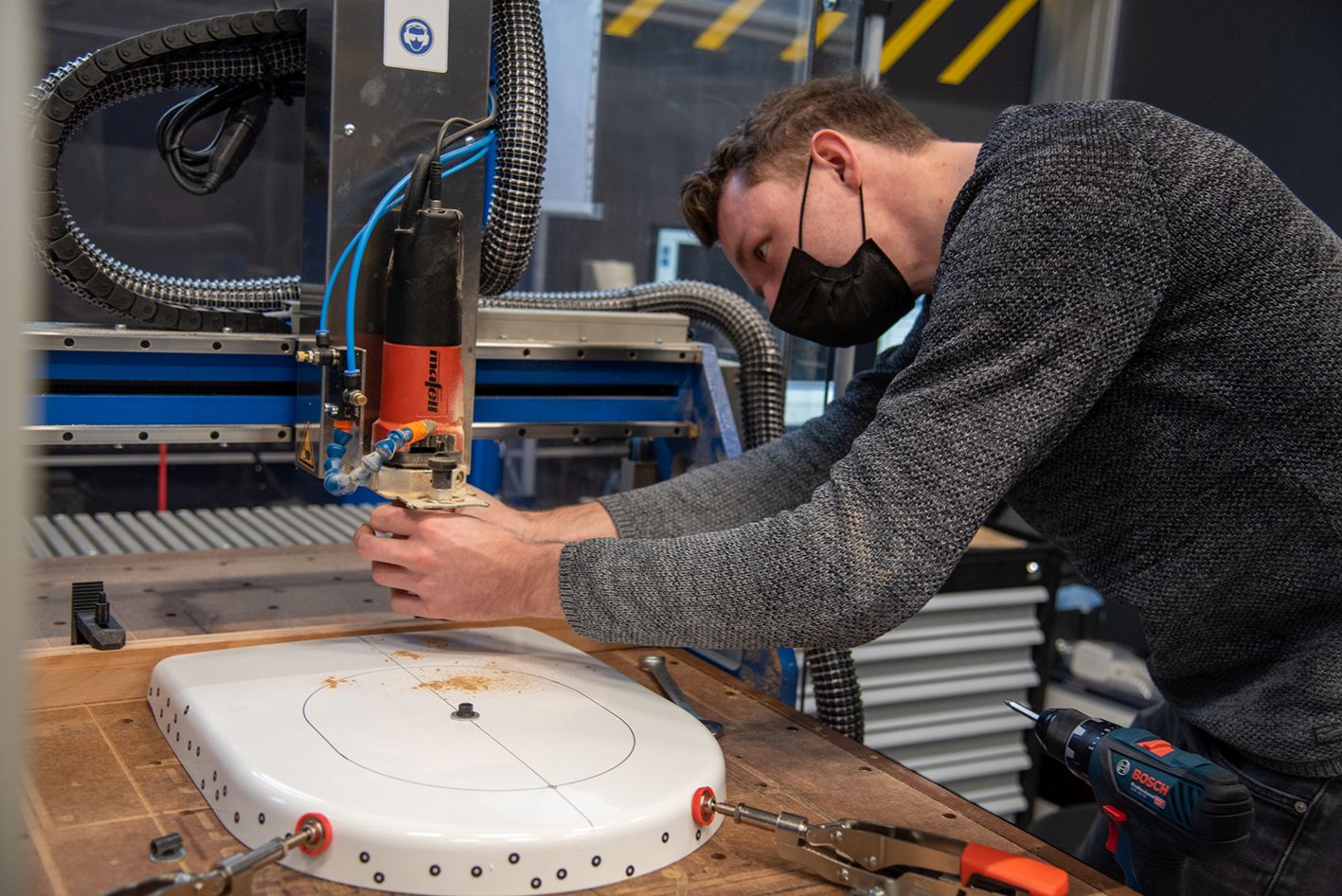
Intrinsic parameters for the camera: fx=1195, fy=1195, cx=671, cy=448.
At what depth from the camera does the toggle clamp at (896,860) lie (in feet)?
2.78

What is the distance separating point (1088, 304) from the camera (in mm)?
981

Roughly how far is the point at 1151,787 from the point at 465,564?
0.62 m

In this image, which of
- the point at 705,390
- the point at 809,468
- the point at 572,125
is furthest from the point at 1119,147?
the point at 572,125

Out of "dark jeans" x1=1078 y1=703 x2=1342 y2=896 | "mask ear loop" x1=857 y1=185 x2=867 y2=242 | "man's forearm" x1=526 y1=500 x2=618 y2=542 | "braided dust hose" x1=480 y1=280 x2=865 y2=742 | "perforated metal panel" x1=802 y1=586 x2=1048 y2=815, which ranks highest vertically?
"mask ear loop" x1=857 y1=185 x2=867 y2=242

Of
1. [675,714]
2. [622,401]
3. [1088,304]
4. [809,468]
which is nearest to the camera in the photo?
[1088,304]

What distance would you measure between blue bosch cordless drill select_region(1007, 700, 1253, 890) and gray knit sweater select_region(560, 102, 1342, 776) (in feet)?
0.63

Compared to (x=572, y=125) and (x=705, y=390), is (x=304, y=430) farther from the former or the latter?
(x=572, y=125)

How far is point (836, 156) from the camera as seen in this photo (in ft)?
4.17

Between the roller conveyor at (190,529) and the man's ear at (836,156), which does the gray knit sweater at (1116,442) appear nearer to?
the man's ear at (836,156)

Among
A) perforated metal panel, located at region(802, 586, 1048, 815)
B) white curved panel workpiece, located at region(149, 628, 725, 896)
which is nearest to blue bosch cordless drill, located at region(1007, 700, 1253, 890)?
white curved panel workpiece, located at region(149, 628, 725, 896)

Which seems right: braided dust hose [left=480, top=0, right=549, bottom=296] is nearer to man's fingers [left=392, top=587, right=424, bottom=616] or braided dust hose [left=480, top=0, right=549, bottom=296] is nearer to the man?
the man

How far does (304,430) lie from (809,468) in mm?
585

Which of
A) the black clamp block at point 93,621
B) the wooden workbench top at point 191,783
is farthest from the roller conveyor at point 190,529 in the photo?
the black clamp block at point 93,621

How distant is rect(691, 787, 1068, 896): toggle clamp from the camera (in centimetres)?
85
